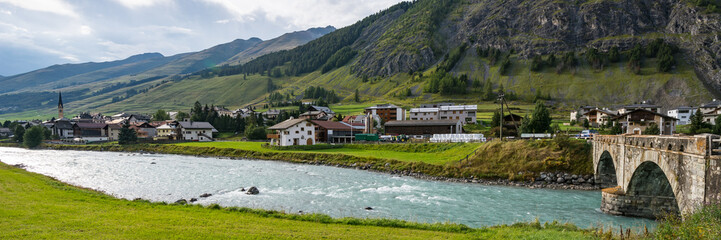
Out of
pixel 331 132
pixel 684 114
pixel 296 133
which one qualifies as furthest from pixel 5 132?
pixel 684 114

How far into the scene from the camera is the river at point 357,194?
25080 millimetres

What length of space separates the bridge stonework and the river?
128cm

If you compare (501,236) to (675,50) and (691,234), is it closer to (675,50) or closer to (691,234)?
(691,234)

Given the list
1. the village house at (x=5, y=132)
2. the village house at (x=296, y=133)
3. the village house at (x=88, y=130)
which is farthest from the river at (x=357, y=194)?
the village house at (x=5, y=132)

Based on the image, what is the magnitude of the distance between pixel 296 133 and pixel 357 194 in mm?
41696

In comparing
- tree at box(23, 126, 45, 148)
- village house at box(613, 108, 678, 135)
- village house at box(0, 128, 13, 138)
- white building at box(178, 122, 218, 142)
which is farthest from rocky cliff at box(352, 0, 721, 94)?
village house at box(0, 128, 13, 138)

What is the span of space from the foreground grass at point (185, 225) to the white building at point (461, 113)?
84213 mm

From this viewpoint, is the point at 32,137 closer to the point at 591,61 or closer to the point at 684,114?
the point at 684,114

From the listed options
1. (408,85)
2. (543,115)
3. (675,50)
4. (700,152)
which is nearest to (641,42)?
(675,50)

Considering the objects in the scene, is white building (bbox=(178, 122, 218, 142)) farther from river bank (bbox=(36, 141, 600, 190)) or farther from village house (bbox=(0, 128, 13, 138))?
village house (bbox=(0, 128, 13, 138))

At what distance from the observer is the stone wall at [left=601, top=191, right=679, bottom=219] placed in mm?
23703

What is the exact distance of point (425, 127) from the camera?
82.6m

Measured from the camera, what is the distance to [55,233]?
43.5ft

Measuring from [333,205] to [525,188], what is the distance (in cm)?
2003
